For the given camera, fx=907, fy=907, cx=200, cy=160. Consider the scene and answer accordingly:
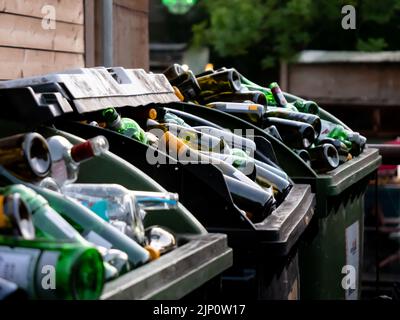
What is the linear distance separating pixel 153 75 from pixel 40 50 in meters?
1.50

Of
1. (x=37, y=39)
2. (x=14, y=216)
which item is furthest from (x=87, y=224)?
(x=37, y=39)

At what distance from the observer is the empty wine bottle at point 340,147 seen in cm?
436

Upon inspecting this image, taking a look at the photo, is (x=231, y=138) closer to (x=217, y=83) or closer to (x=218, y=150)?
(x=218, y=150)

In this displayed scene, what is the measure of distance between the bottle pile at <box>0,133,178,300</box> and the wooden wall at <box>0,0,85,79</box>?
95.4 inches

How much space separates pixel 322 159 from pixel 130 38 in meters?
3.13

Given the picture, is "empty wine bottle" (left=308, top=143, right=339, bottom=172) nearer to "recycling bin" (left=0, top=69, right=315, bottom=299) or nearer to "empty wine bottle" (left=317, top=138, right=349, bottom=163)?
"empty wine bottle" (left=317, top=138, right=349, bottom=163)

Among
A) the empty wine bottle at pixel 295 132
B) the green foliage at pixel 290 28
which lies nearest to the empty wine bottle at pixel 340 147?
the empty wine bottle at pixel 295 132

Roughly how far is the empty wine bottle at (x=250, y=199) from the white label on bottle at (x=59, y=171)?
86cm

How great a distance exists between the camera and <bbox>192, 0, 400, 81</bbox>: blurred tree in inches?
717

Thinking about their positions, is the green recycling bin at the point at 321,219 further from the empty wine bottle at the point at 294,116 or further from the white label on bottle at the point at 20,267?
the white label on bottle at the point at 20,267

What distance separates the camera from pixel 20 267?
181 cm

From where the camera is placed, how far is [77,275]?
5.87 feet
